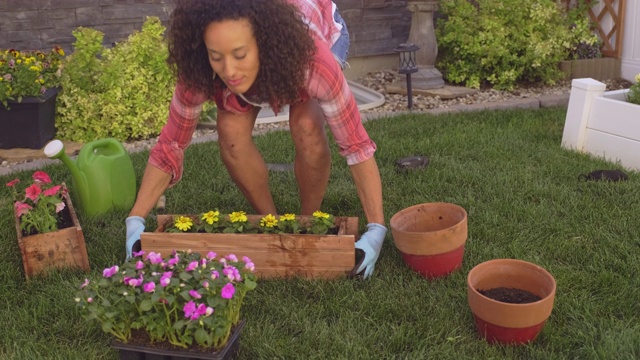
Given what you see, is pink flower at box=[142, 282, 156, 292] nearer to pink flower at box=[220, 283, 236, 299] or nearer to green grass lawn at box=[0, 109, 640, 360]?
pink flower at box=[220, 283, 236, 299]

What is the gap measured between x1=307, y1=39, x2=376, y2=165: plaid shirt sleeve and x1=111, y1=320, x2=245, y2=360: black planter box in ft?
2.60

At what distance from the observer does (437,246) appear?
98.0 inches

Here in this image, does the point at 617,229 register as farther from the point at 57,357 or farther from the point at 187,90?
the point at 57,357

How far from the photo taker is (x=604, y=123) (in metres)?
3.88

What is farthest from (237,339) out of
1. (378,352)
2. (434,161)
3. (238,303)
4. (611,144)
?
(611,144)

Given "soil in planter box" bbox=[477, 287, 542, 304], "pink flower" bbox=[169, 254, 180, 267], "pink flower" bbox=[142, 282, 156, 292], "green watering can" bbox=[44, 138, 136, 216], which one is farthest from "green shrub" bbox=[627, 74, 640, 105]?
"pink flower" bbox=[142, 282, 156, 292]

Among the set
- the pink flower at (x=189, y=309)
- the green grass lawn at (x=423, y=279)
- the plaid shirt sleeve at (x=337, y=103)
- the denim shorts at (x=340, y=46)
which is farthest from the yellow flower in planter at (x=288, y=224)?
the pink flower at (x=189, y=309)

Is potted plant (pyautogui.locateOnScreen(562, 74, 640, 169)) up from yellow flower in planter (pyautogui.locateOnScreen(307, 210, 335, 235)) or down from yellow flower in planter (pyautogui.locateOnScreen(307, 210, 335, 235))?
up

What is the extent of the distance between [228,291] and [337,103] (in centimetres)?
84

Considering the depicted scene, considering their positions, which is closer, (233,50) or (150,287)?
(150,287)

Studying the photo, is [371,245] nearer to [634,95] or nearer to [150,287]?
[150,287]

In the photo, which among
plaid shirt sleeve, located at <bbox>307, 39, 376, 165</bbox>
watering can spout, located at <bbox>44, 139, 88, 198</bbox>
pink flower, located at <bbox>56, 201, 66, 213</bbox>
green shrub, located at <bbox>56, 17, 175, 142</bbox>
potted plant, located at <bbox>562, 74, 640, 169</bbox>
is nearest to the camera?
plaid shirt sleeve, located at <bbox>307, 39, 376, 165</bbox>

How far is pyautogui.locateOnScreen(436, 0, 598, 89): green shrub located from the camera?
5.74 meters

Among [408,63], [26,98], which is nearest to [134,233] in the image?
[26,98]
